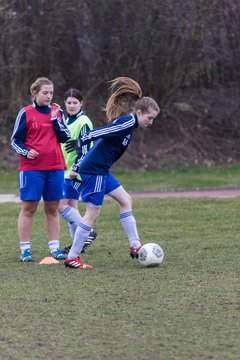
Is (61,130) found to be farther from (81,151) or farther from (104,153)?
(81,151)

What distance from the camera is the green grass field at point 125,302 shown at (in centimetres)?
500

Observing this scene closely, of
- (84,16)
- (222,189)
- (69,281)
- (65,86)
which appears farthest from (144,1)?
(69,281)

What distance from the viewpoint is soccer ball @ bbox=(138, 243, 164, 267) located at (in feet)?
25.6

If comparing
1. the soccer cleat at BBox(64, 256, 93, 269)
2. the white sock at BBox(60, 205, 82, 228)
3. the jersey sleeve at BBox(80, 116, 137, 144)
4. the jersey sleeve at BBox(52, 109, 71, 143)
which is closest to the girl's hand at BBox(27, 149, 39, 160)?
the jersey sleeve at BBox(52, 109, 71, 143)

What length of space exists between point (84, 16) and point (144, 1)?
57.9 inches

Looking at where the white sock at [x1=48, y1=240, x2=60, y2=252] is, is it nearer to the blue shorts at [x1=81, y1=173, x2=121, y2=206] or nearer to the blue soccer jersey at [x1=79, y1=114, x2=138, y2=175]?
the blue shorts at [x1=81, y1=173, x2=121, y2=206]

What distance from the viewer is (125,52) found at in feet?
65.2

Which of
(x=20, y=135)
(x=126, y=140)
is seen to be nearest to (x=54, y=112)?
(x=20, y=135)

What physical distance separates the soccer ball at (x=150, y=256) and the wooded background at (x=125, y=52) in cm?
1143

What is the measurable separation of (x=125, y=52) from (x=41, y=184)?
11.9 m

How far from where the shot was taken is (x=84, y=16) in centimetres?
1977

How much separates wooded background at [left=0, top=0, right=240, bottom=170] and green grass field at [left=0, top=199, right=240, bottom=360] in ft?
32.0

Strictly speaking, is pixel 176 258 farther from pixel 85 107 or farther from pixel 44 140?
pixel 85 107

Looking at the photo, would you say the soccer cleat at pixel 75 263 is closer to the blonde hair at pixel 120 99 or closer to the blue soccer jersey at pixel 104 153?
the blue soccer jersey at pixel 104 153
